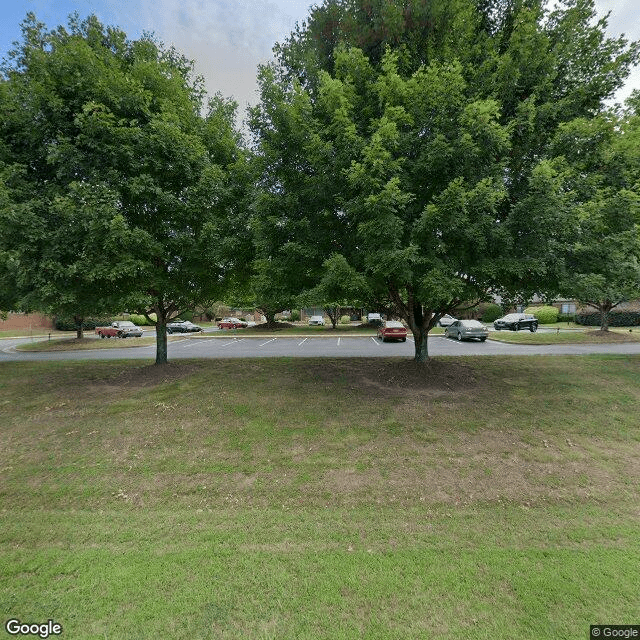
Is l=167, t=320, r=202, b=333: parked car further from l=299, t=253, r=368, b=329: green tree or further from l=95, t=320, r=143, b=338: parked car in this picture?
l=299, t=253, r=368, b=329: green tree

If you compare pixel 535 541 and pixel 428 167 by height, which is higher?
pixel 428 167

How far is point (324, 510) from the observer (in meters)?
4.26

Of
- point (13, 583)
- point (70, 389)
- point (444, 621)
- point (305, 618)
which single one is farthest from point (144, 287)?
point (444, 621)

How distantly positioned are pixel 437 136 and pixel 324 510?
240 inches

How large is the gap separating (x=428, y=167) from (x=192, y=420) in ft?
21.5

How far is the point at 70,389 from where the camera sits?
8.99m

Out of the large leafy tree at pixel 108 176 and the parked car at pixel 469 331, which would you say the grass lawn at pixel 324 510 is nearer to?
the large leafy tree at pixel 108 176

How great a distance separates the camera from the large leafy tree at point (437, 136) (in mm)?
5914

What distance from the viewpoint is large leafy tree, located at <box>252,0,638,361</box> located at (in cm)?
591

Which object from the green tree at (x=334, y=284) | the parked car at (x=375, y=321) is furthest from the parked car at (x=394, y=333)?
the green tree at (x=334, y=284)

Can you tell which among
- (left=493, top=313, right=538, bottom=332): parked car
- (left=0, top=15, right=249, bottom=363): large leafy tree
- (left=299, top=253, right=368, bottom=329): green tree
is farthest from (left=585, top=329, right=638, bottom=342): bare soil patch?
(left=0, top=15, right=249, bottom=363): large leafy tree

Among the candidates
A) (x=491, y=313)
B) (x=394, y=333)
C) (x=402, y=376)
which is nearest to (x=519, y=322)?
(x=491, y=313)

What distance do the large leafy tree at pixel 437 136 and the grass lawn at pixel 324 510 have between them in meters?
2.74

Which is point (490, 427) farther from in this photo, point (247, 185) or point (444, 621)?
point (247, 185)
